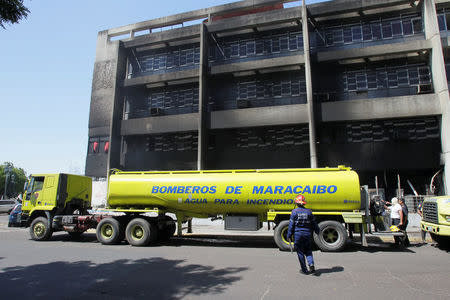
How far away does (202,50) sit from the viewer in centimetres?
2317

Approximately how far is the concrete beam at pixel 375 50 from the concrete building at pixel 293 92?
0.24 feet

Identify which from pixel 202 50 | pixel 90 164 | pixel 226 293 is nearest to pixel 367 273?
pixel 226 293

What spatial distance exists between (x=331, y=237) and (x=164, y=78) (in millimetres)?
20110

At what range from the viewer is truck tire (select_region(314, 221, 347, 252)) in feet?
29.2

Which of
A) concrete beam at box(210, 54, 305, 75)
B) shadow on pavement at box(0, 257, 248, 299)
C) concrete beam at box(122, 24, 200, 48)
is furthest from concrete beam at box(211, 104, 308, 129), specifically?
shadow on pavement at box(0, 257, 248, 299)

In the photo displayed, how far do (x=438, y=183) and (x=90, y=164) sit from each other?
30.8m

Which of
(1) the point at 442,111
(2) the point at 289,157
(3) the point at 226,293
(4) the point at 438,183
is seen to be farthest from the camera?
(2) the point at 289,157

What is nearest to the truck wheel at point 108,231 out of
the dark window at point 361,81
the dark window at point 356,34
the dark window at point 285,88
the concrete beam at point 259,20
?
the dark window at point 285,88

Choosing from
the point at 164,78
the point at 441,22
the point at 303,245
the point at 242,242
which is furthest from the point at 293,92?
the point at 303,245

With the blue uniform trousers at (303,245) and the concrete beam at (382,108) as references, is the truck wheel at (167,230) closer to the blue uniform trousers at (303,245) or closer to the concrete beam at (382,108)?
the blue uniform trousers at (303,245)

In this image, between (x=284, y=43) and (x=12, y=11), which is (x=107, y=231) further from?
(x=284, y=43)

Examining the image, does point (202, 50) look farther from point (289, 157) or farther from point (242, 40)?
point (289, 157)

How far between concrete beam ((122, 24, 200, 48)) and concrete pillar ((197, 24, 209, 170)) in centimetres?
112

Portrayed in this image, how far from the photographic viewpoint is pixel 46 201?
39.3 feet
